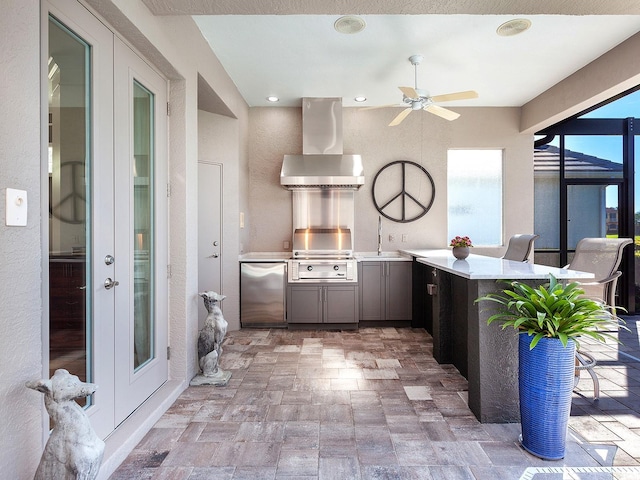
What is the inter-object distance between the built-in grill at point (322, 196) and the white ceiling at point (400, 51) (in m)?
0.43

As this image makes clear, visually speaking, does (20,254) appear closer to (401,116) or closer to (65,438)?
(65,438)

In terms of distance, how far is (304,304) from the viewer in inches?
176

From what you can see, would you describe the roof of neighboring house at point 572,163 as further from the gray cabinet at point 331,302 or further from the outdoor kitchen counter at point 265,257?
the outdoor kitchen counter at point 265,257

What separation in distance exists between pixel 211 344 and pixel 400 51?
320 cm

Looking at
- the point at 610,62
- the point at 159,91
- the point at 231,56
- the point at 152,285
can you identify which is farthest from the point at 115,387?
the point at 610,62

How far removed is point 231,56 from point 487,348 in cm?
345

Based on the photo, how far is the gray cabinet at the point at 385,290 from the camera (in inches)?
179

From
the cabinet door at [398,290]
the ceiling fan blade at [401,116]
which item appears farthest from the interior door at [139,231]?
the cabinet door at [398,290]

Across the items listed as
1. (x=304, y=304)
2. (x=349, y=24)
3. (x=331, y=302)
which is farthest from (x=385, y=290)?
(x=349, y=24)

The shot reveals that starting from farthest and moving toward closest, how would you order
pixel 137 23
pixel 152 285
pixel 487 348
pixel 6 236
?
pixel 152 285 < pixel 487 348 < pixel 137 23 < pixel 6 236

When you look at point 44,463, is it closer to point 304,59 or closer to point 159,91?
point 159,91

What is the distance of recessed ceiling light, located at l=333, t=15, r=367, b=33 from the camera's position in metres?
2.94

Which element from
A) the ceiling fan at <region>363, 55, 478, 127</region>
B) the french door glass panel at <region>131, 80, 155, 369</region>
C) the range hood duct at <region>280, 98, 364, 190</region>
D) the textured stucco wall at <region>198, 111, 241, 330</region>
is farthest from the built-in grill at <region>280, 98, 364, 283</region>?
the french door glass panel at <region>131, 80, 155, 369</region>

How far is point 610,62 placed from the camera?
352 cm
